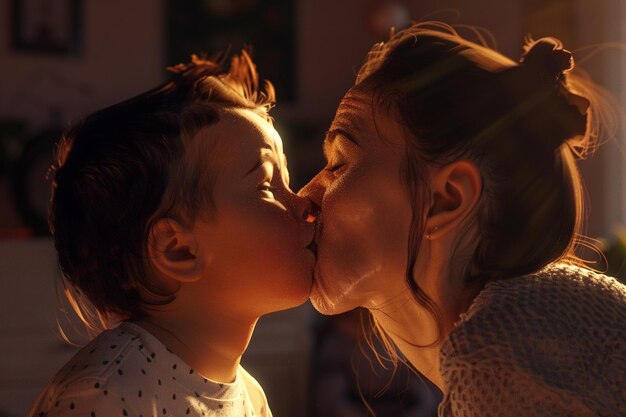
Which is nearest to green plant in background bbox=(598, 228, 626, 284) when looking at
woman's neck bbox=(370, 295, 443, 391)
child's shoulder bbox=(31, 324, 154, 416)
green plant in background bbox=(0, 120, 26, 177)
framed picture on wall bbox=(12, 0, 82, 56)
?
woman's neck bbox=(370, 295, 443, 391)

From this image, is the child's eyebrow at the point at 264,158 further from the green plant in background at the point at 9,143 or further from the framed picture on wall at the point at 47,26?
the framed picture on wall at the point at 47,26

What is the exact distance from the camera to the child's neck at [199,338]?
912mm

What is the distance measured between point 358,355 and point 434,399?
35 centimetres

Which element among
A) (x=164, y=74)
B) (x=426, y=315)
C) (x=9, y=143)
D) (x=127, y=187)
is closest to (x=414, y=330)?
(x=426, y=315)

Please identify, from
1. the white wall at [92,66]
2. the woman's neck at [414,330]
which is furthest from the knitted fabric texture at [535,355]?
the white wall at [92,66]

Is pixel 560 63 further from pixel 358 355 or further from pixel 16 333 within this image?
pixel 16 333

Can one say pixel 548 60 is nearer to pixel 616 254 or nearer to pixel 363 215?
pixel 363 215

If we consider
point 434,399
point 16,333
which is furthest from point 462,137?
point 16,333

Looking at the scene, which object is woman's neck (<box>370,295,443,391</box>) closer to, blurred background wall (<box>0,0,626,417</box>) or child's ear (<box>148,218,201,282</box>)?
child's ear (<box>148,218,201,282</box>)

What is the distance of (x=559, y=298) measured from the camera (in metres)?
0.75

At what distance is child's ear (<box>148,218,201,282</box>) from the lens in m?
0.91

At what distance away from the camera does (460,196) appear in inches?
32.0

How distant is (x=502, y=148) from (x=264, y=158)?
0.99 feet

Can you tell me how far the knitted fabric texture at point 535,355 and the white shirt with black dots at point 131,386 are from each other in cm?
30
